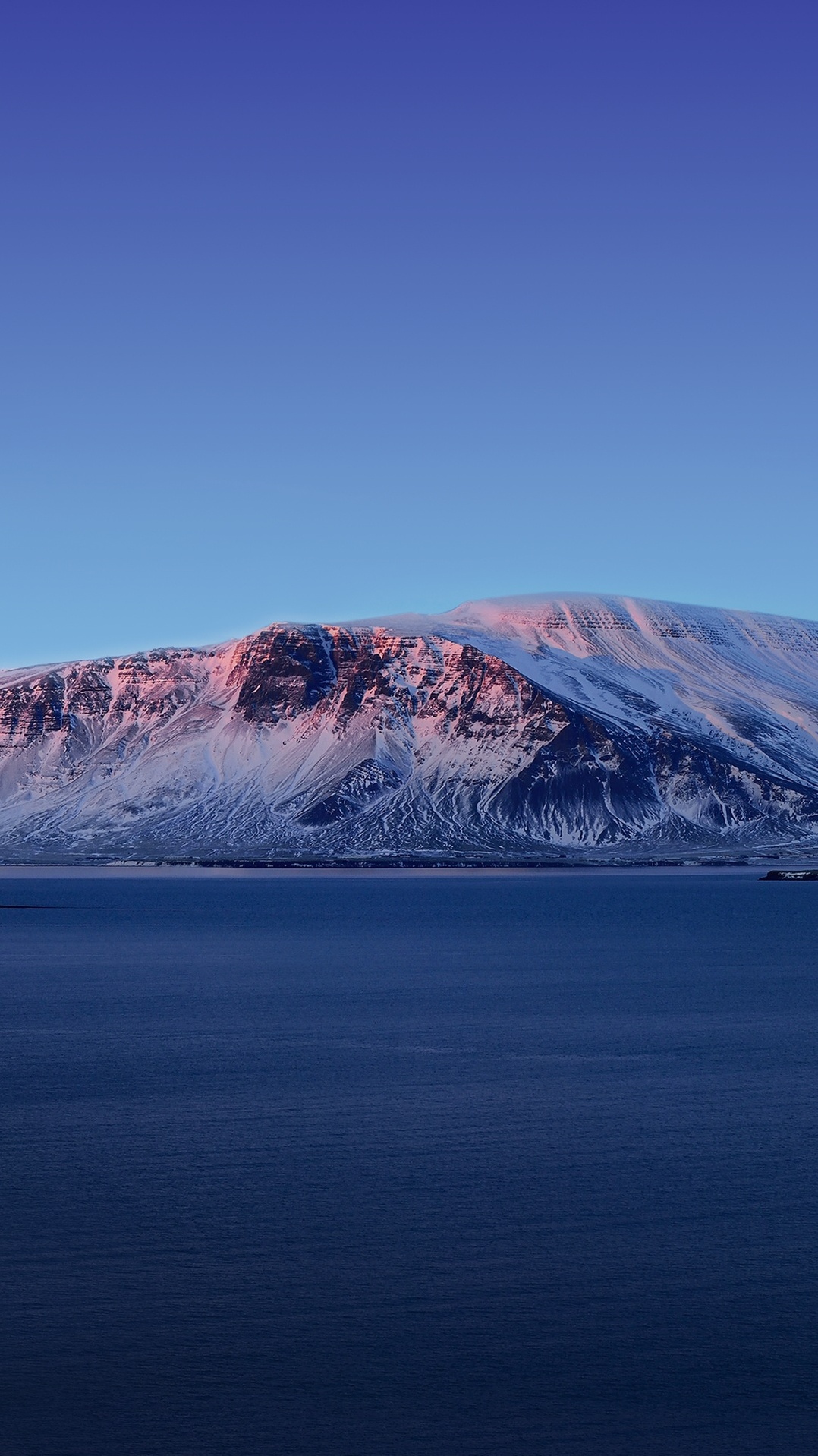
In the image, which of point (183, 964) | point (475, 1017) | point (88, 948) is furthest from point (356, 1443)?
point (88, 948)

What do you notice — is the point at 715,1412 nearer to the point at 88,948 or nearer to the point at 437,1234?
the point at 437,1234

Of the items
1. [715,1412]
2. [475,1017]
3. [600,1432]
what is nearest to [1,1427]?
[600,1432]

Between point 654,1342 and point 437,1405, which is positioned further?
point 654,1342

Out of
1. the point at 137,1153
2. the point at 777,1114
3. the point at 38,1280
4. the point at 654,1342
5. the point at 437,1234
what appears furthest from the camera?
the point at 777,1114

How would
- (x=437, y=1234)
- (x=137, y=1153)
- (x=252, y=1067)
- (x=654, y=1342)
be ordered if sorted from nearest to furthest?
(x=654, y=1342) < (x=437, y=1234) < (x=137, y=1153) < (x=252, y=1067)

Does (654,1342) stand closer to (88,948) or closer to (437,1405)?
(437,1405)

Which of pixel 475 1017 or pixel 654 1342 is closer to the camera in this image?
pixel 654 1342
